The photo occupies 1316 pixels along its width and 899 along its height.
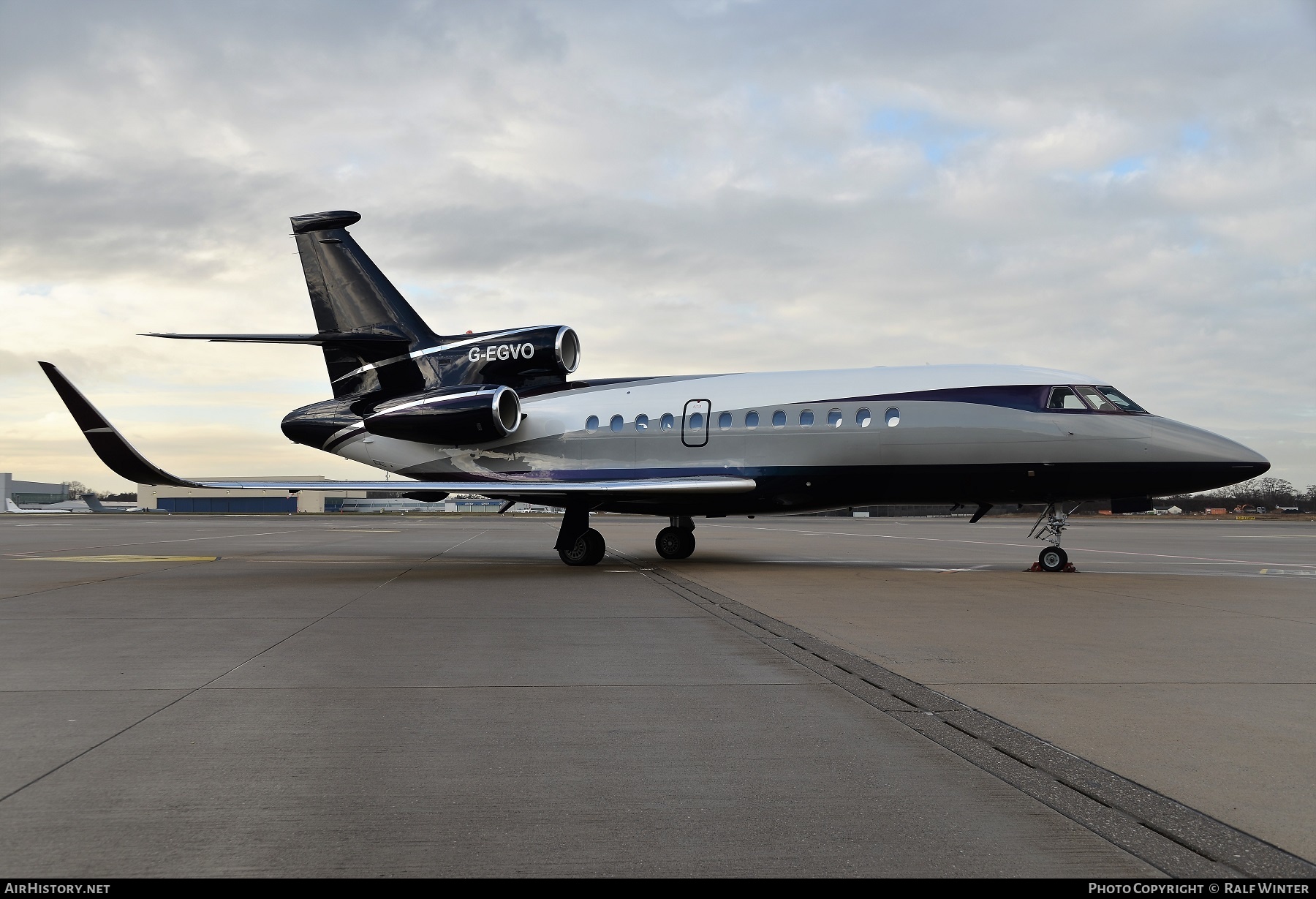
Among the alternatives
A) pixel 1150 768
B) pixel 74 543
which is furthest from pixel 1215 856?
pixel 74 543

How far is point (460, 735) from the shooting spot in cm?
475

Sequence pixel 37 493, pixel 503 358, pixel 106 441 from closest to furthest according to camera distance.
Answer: pixel 106 441
pixel 503 358
pixel 37 493

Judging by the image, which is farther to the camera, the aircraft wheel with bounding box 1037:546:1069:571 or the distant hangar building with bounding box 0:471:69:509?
the distant hangar building with bounding box 0:471:69:509

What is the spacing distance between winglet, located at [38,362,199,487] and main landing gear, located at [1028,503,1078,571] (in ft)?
44.3

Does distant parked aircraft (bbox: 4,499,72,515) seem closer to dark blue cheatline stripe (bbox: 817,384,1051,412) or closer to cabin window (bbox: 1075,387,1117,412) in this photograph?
dark blue cheatline stripe (bbox: 817,384,1051,412)

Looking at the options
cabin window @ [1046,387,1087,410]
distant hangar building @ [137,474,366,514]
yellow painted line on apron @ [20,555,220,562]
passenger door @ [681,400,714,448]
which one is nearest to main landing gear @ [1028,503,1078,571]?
cabin window @ [1046,387,1087,410]

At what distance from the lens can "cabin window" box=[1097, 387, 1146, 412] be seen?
1452cm

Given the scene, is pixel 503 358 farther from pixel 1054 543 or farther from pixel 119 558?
pixel 1054 543

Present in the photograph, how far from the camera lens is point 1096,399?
48.0ft

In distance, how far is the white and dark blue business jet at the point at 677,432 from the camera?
14.4 m

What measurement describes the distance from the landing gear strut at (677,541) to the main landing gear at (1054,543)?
6.53m

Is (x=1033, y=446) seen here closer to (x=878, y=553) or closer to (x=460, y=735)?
(x=878, y=553)

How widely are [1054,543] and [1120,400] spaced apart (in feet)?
8.65

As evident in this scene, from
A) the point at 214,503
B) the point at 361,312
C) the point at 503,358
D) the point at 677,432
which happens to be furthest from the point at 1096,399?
the point at 214,503
